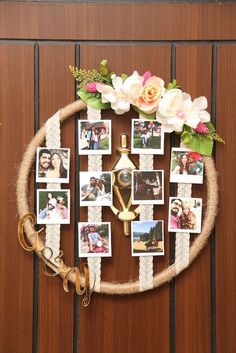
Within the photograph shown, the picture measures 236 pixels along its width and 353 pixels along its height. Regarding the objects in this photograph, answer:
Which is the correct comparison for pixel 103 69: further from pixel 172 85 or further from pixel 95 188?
pixel 95 188

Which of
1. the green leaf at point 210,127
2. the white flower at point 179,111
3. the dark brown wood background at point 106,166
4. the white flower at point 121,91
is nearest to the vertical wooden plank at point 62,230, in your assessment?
the dark brown wood background at point 106,166

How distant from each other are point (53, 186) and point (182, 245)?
0.39m

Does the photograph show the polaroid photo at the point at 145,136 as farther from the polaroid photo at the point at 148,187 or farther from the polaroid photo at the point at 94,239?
the polaroid photo at the point at 94,239

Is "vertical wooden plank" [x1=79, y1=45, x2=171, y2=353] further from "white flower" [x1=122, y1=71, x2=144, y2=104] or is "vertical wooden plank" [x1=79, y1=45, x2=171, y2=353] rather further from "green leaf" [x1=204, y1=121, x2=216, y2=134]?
"green leaf" [x1=204, y1=121, x2=216, y2=134]

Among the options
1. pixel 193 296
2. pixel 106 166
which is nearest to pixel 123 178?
pixel 106 166

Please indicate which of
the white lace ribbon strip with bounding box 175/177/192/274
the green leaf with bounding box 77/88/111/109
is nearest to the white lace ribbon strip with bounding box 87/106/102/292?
the green leaf with bounding box 77/88/111/109

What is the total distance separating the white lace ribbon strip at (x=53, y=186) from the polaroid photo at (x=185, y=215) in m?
0.31

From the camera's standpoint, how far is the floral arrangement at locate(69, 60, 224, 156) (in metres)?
1.14

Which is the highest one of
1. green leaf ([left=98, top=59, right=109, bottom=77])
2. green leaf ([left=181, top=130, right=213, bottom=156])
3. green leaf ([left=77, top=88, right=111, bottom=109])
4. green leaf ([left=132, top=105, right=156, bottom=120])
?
green leaf ([left=98, top=59, right=109, bottom=77])

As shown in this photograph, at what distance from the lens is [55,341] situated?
117 centimetres

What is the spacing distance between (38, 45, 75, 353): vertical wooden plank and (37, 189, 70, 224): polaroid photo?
0.03 meters

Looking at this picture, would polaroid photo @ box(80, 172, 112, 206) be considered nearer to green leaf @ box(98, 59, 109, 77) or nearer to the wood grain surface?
green leaf @ box(98, 59, 109, 77)

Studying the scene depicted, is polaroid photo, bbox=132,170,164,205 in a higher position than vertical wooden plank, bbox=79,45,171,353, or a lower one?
higher

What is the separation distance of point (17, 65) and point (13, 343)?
2.52ft
